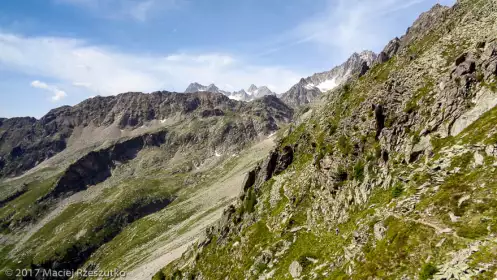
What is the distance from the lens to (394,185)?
38.2m

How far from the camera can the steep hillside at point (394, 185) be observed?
26.1 m

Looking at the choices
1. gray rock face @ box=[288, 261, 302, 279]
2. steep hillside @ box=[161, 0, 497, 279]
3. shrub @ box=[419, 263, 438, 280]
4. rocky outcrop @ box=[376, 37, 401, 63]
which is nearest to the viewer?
shrub @ box=[419, 263, 438, 280]

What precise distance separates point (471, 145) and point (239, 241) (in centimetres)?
4856

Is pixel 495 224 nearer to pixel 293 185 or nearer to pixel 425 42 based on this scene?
pixel 293 185

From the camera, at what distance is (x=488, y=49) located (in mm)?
39938

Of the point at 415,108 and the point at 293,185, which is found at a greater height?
the point at 415,108

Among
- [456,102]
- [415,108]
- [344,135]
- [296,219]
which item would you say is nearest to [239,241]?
[296,219]

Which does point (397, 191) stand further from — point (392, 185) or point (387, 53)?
point (387, 53)

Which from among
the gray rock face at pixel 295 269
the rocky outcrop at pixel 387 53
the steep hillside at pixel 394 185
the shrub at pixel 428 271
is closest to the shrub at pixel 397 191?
the steep hillside at pixel 394 185

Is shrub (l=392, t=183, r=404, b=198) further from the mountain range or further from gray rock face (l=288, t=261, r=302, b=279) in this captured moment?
gray rock face (l=288, t=261, r=302, b=279)

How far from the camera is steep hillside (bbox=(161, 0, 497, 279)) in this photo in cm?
2606

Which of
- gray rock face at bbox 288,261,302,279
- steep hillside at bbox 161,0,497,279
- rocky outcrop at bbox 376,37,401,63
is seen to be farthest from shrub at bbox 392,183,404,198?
rocky outcrop at bbox 376,37,401,63

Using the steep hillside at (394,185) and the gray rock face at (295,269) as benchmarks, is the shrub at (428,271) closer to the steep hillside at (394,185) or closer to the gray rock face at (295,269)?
the steep hillside at (394,185)

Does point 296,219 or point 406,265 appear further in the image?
point 296,219
